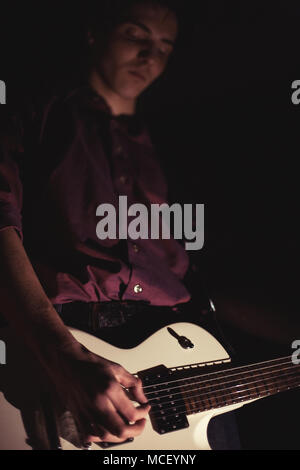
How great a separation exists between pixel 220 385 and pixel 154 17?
1422 millimetres

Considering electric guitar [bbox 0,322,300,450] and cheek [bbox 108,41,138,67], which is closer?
electric guitar [bbox 0,322,300,450]

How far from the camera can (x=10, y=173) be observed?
3.37 feet

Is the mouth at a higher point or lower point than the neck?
higher

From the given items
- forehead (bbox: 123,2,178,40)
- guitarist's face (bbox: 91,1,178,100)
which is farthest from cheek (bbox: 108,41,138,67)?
forehead (bbox: 123,2,178,40)

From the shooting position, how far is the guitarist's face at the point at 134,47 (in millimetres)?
1404

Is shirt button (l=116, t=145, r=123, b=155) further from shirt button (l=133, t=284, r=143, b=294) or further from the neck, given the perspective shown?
shirt button (l=133, t=284, r=143, b=294)

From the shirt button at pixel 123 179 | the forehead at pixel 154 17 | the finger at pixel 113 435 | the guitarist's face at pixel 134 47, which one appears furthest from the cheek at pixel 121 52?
the finger at pixel 113 435

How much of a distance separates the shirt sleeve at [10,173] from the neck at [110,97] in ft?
1.56

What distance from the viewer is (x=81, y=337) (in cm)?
98

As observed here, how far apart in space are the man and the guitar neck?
0.16 metres

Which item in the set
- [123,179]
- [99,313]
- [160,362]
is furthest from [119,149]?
[160,362]

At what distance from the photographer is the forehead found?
1.40m

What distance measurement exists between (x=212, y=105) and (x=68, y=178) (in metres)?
1.14
